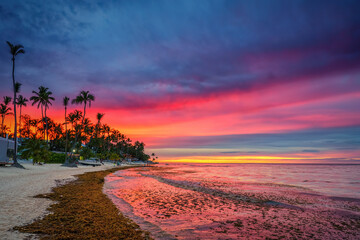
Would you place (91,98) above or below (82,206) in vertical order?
above

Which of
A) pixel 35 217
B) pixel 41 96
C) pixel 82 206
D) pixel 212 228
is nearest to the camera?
pixel 35 217

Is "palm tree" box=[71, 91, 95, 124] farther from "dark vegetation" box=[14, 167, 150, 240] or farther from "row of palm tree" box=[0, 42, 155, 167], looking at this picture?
"dark vegetation" box=[14, 167, 150, 240]

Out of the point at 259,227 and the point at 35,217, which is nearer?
the point at 35,217

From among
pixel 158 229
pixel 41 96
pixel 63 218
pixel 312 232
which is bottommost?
pixel 312 232

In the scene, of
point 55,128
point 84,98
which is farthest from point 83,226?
point 55,128

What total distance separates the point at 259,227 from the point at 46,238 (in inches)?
354

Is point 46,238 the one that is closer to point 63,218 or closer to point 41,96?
point 63,218

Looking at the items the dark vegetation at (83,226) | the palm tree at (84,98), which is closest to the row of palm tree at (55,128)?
the palm tree at (84,98)

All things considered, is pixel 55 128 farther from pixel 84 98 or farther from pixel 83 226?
pixel 83 226

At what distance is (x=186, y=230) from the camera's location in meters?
8.98

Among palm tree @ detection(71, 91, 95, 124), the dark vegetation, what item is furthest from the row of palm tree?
the dark vegetation

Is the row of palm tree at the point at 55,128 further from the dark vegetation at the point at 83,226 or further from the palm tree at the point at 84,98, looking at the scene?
the dark vegetation at the point at 83,226

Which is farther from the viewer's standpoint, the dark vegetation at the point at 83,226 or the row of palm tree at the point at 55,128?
the row of palm tree at the point at 55,128

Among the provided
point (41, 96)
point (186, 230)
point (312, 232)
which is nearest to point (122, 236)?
point (186, 230)
